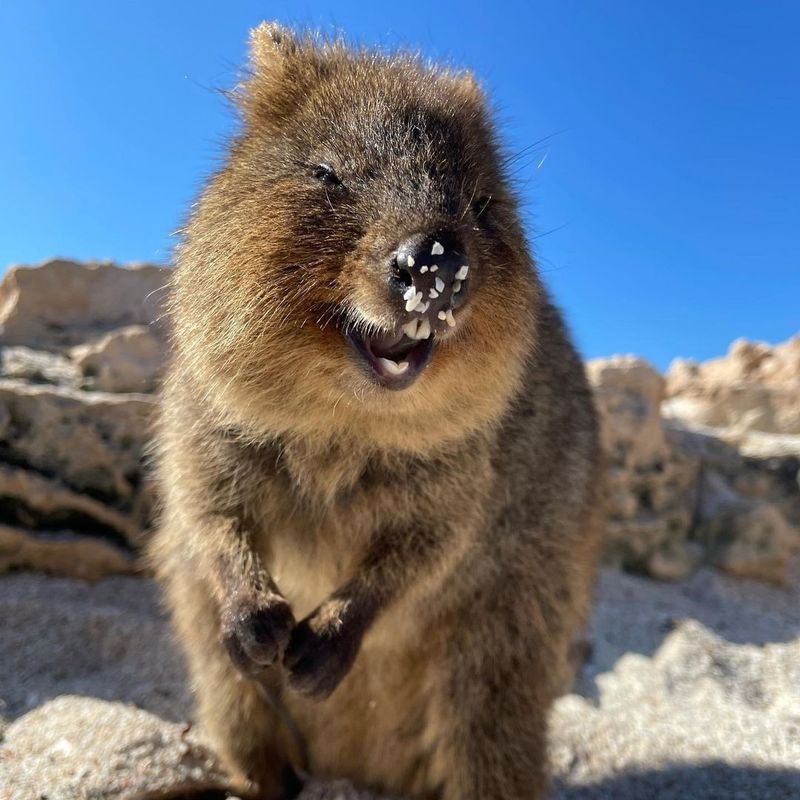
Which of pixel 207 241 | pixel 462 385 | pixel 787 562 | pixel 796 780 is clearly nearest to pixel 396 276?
pixel 462 385

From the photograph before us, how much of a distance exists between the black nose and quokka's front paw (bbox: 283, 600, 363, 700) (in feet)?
4.64

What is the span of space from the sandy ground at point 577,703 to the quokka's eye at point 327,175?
2.62 m

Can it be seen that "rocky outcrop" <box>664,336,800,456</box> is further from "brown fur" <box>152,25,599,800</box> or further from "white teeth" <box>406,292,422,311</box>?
"white teeth" <box>406,292,422,311</box>

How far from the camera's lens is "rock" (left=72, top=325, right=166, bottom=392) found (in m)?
6.50

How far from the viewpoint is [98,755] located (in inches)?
127

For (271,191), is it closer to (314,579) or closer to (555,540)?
(314,579)

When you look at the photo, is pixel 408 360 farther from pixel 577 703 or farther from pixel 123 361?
pixel 123 361

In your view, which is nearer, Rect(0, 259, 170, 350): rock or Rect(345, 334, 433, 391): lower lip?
Rect(345, 334, 433, 391): lower lip

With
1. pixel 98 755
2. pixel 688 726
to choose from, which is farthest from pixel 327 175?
pixel 688 726

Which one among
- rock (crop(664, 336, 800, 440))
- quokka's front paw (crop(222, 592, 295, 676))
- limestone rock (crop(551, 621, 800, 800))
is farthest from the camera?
rock (crop(664, 336, 800, 440))

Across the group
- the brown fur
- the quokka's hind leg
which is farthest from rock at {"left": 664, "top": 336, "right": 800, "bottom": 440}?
the quokka's hind leg

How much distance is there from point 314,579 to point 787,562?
19.5ft

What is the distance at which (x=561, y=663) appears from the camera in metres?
3.94

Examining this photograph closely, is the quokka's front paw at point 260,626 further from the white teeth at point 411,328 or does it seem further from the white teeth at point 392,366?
the white teeth at point 411,328
